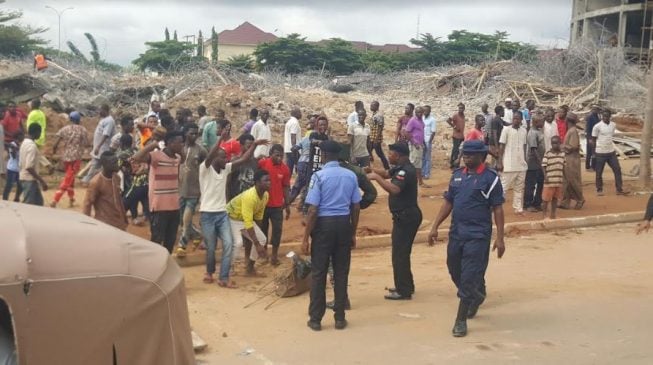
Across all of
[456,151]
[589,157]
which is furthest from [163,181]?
[589,157]

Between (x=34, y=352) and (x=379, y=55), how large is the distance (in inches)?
1788

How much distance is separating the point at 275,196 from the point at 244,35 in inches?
2501

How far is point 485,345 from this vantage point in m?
6.71

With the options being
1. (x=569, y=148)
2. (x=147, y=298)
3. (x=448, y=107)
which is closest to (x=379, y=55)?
(x=448, y=107)

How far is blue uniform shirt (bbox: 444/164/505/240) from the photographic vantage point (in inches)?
276

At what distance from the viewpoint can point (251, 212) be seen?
8.48m

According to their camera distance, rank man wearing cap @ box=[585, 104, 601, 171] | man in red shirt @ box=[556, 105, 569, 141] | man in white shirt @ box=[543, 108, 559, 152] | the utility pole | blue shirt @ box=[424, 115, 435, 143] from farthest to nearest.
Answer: man wearing cap @ box=[585, 104, 601, 171]
blue shirt @ box=[424, 115, 435, 143]
man in red shirt @ box=[556, 105, 569, 141]
the utility pole
man in white shirt @ box=[543, 108, 559, 152]

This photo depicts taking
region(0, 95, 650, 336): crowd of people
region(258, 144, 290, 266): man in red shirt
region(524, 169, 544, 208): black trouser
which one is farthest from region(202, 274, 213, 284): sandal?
region(524, 169, 544, 208): black trouser

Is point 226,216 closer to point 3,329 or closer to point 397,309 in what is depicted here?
point 397,309

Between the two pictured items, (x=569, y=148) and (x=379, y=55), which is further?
(x=379, y=55)

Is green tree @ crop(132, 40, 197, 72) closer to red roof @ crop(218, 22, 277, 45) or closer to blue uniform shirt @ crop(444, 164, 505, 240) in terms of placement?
red roof @ crop(218, 22, 277, 45)

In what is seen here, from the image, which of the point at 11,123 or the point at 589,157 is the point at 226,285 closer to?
the point at 11,123

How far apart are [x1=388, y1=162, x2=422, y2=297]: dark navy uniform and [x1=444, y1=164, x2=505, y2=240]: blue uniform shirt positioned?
35.2 inches

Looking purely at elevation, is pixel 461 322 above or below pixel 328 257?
below
